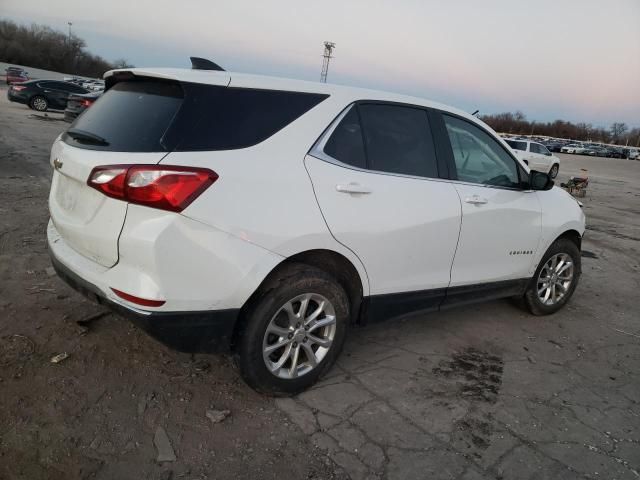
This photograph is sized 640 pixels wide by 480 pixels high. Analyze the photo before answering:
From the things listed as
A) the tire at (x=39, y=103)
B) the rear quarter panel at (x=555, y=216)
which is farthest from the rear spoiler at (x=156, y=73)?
the tire at (x=39, y=103)

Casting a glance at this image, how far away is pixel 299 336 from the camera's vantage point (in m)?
2.93

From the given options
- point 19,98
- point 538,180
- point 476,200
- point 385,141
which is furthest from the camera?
point 19,98

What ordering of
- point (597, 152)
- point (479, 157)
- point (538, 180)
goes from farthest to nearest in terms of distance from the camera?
point (597, 152), point (538, 180), point (479, 157)

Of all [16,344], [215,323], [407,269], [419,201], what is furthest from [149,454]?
[419,201]

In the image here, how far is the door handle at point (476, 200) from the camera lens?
3557mm

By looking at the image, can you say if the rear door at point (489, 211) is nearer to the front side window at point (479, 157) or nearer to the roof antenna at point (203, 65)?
the front side window at point (479, 157)

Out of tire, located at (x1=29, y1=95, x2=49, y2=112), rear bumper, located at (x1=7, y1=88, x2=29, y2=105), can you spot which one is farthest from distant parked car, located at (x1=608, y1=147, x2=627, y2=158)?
rear bumper, located at (x1=7, y1=88, x2=29, y2=105)

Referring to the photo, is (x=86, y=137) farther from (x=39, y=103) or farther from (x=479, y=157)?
(x=39, y=103)

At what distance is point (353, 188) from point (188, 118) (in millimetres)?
993

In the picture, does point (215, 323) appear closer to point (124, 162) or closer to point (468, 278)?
point (124, 162)

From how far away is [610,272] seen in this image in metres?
6.66

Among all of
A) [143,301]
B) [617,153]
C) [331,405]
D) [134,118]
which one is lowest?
[331,405]

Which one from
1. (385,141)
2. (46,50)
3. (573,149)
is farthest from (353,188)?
(46,50)

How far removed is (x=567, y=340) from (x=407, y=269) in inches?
79.4
